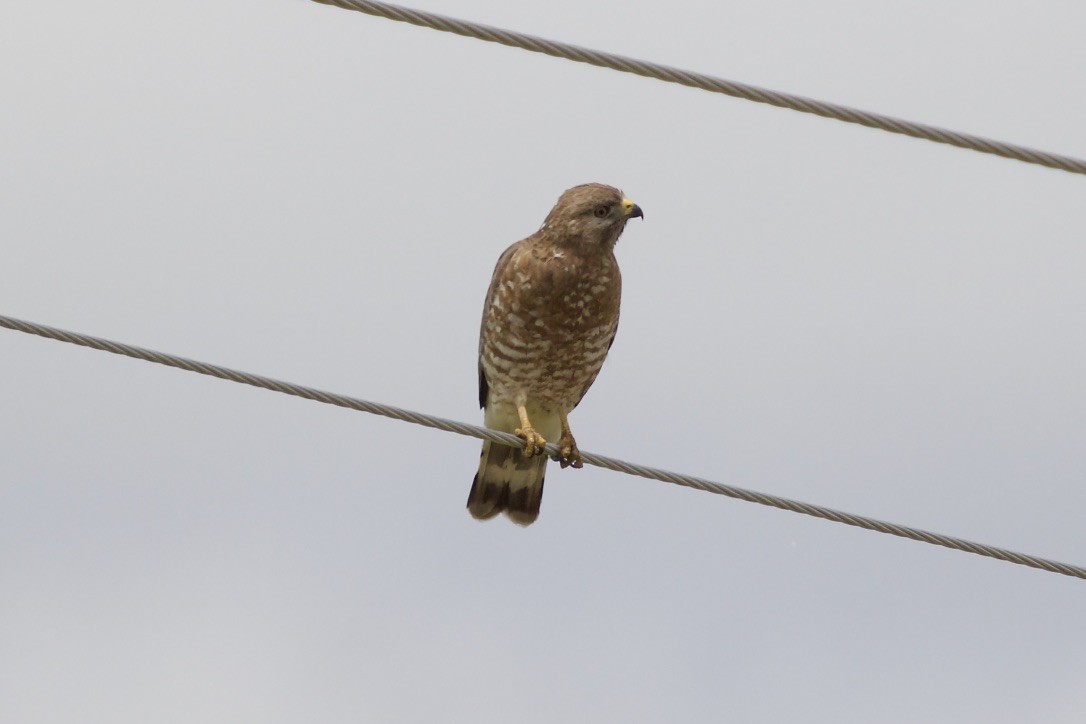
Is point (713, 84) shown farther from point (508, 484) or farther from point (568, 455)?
point (508, 484)

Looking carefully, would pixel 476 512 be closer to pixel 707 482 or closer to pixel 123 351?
pixel 707 482

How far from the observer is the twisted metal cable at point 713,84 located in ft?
16.0

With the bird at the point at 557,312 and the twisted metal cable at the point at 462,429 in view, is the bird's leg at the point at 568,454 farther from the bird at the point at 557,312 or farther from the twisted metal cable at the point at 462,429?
the twisted metal cable at the point at 462,429

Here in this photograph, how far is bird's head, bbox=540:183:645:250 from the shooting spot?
823cm

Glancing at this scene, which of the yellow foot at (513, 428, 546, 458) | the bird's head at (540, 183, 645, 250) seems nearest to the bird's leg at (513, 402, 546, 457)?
the yellow foot at (513, 428, 546, 458)

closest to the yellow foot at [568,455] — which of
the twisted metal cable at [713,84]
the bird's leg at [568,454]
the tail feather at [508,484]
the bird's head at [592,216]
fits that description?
the bird's leg at [568,454]

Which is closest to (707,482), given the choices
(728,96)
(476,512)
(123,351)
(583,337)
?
(728,96)

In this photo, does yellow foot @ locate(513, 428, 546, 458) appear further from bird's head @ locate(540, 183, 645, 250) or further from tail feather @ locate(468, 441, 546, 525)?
bird's head @ locate(540, 183, 645, 250)

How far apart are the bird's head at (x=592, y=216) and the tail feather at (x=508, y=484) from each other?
1.31 m

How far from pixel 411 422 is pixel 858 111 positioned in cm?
190

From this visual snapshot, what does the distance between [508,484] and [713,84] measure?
14.4ft

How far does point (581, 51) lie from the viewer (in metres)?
4.90

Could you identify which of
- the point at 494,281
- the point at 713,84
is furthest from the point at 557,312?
the point at 713,84

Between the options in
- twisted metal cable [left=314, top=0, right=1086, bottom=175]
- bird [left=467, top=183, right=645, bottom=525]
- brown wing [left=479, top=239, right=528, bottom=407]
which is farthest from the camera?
brown wing [left=479, top=239, right=528, bottom=407]
